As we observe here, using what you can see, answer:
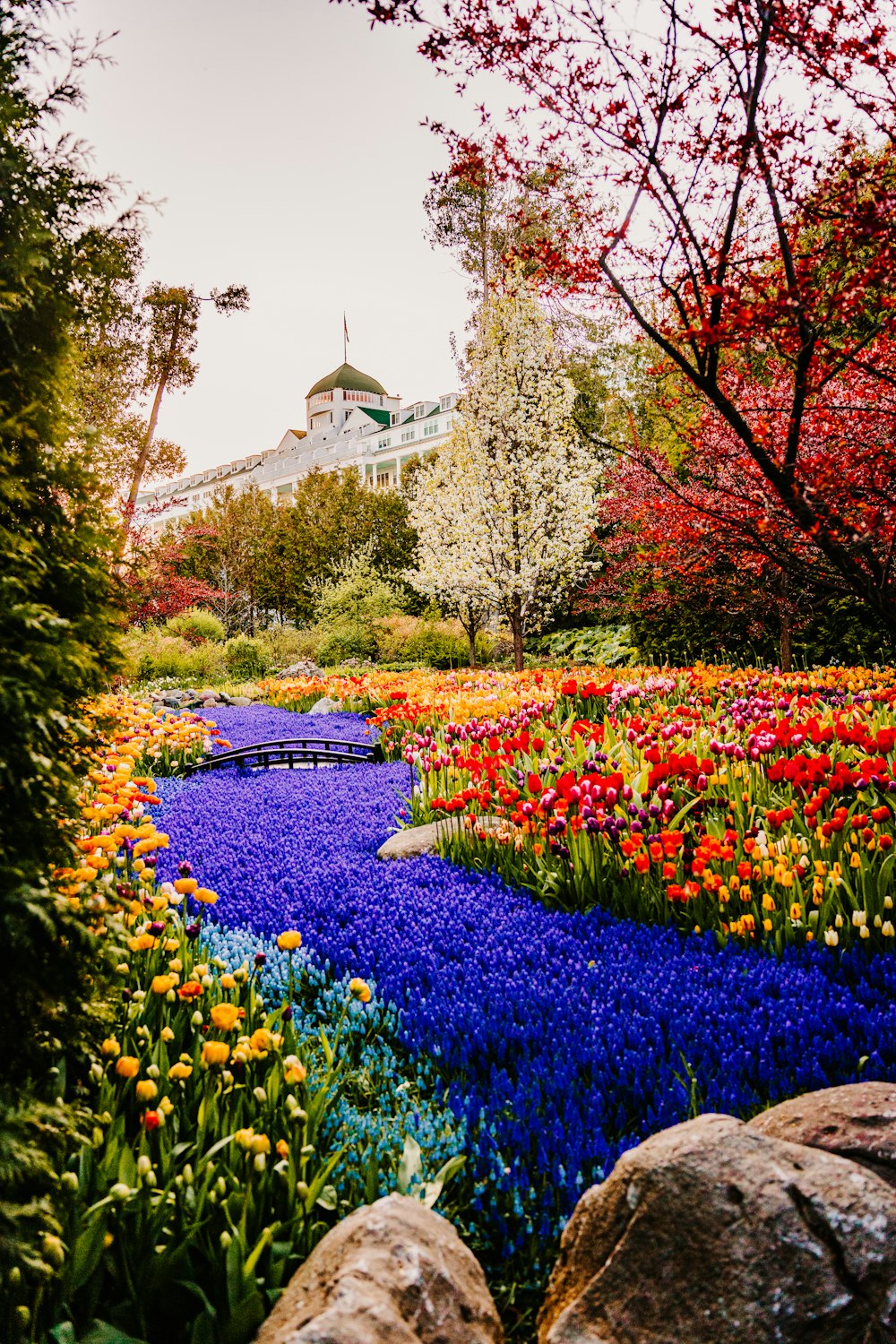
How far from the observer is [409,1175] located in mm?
1888

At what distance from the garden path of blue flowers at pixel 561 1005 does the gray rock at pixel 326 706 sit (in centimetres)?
769

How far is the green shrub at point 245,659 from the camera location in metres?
19.7

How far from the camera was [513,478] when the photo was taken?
571 inches

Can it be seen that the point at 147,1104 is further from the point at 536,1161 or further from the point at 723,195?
the point at 723,195

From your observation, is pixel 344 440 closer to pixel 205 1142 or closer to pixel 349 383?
pixel 349 383

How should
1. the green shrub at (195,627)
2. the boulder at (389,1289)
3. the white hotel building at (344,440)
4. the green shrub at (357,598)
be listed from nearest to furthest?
the boulder at (389,1289) → the green shrub at (195,627) → the green shrub at (357,598) → the white hotel building at (344,440)

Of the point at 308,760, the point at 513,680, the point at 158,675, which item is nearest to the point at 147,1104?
the point at 308,760

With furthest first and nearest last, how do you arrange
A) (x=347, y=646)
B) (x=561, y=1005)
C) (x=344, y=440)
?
(x=344, y=440) → (x=347, y=646) → (x=561, y=1005)

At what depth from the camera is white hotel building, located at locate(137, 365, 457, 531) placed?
5459cm

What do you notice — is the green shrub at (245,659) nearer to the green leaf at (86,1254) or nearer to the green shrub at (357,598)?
the green shrub at (357,598)

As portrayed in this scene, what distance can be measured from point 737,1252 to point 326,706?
448 inches

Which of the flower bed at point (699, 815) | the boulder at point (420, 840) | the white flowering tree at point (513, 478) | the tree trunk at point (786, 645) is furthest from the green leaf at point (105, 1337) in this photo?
the white flowering tree at point (513, 478)

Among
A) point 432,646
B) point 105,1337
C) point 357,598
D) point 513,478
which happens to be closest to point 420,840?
point 105,1337

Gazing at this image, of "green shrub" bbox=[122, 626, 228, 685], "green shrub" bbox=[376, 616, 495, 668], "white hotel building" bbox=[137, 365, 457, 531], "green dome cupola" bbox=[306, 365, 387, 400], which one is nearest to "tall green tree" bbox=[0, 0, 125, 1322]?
"green shrub" bbox=[122, 626, 228, 685]
